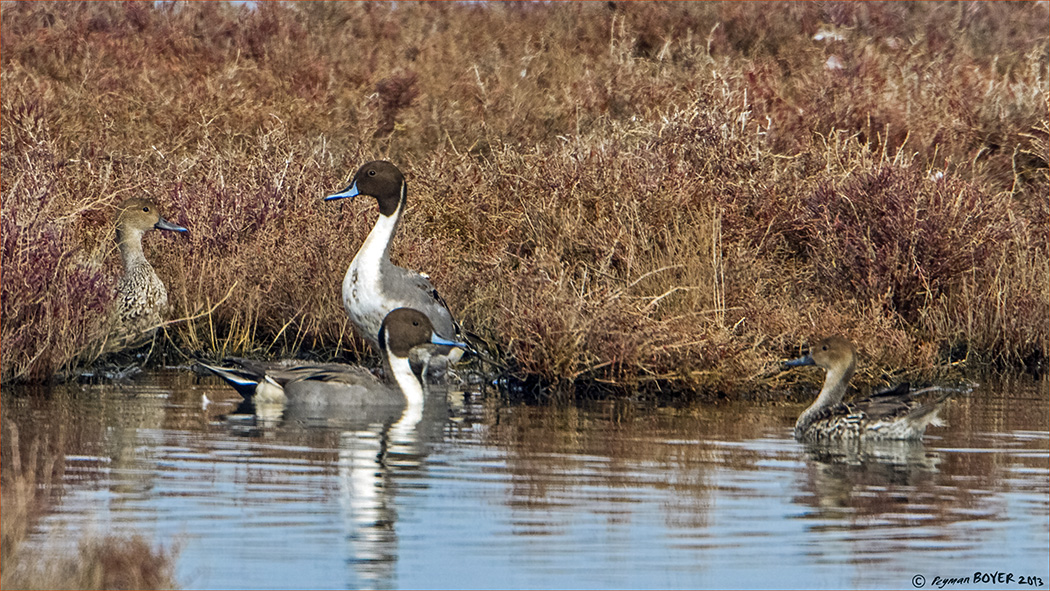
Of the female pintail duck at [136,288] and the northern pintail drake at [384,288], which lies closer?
the northern pintail drake at [384,288]

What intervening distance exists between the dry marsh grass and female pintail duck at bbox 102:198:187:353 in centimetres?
26

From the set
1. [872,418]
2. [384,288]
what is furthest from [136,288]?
[872,418]

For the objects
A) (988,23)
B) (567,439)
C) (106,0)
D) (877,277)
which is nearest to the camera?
(567,439)

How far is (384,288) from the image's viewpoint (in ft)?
35.0

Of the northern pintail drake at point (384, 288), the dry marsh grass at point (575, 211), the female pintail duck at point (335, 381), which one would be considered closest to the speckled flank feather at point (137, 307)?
the dry marsh grass at point (575, 211)

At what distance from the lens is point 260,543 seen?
616 centimetres

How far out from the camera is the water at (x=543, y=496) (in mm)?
5934

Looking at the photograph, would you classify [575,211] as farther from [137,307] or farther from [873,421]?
[873,421]

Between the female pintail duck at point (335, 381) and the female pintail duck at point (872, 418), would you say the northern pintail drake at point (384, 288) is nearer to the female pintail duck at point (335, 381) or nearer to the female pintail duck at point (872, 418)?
the female pintail duck at point (335, 381)

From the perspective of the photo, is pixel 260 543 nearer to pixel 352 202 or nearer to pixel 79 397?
pixel 79 397

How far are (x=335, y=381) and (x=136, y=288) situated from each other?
7.41 ft

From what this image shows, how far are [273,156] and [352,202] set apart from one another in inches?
70.2

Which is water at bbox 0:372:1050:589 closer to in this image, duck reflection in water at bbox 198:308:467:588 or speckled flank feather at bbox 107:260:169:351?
duck reflection in water at bbox 198:308:467:588

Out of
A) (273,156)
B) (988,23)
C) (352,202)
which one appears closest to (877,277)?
(352,202)
